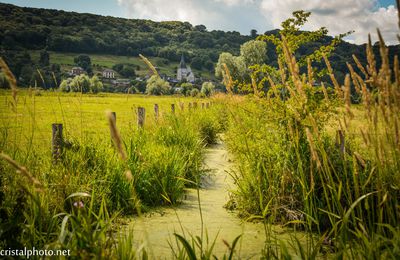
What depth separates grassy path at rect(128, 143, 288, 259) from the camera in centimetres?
341

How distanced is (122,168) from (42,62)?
397 ft

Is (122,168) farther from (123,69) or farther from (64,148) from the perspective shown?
(123,69)

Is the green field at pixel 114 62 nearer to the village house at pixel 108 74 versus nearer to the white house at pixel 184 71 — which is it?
the white house at pixel 184 71

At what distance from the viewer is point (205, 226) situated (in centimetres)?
318

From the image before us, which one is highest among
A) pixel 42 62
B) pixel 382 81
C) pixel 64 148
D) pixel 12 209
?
pixel 42 62

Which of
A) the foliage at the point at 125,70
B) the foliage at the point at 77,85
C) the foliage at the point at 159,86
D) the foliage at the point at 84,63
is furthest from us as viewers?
the foliage at the point at 125,70

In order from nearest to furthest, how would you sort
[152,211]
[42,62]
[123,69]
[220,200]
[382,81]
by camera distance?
[382,81], [152,211], [220,200], [42,62], [123,69]

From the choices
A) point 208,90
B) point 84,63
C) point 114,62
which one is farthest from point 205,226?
point 114,62

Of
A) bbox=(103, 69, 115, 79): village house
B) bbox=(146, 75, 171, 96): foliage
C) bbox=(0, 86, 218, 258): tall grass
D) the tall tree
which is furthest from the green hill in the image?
bbox=(0, 86, 218, 258): tall grass

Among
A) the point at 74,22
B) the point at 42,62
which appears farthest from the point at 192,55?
the point at 42,62

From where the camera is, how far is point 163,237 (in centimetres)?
375

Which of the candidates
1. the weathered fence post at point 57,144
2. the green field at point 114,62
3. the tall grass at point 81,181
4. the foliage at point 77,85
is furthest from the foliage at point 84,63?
the weathered fence post at point 57,144

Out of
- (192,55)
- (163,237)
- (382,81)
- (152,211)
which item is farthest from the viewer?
(192,55)

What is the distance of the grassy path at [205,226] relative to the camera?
341cm
